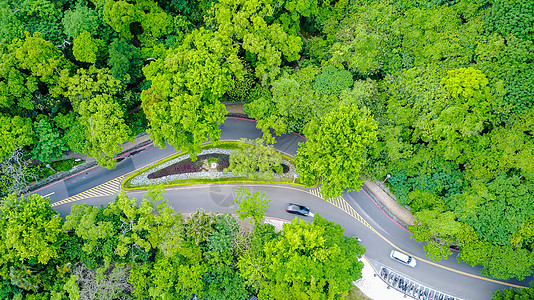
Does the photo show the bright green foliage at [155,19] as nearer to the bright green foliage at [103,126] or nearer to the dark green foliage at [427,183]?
the bright green foliage at [103,126]

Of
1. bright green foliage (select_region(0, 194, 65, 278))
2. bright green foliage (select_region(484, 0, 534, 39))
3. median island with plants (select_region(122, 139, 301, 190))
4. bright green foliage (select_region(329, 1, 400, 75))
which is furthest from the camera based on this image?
median island with plants (select_region(122, 139, 301, 190))

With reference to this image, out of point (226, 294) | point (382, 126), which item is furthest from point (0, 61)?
point (382, 126)

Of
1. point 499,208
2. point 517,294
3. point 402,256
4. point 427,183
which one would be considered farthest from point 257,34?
point 517,294

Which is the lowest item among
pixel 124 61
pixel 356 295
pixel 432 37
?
pixel 356 295

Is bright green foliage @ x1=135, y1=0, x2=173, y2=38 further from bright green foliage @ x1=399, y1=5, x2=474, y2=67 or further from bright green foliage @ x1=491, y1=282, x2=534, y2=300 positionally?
bright green foliage @ x1=491, y1=282, x2=534, y2=300

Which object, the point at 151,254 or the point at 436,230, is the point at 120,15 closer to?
the point at 151,254

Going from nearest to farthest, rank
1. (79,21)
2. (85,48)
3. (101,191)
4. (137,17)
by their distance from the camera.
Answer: (79,21), (85,48), (137,17), (101,191)

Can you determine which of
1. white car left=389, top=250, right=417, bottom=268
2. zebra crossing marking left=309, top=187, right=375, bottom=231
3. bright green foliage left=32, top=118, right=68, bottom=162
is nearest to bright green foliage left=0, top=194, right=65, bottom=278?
bright green foliage left=32, top=118, right=68, bottom=162
